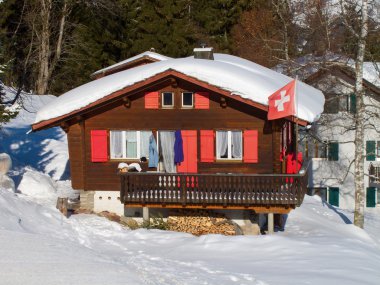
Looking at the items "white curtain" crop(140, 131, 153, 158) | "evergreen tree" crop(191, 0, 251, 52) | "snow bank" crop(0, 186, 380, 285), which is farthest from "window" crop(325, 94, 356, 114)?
"evergreen tree" crop(191, 0, 251, 52)

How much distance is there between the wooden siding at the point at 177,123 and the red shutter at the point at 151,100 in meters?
0.15

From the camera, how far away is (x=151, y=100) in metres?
23.1

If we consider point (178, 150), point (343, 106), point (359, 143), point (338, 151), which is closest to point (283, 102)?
point (178, 150)

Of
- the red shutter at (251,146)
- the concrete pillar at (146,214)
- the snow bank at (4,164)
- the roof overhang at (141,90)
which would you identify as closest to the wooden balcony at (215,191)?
the concrete pillar at (146,214)

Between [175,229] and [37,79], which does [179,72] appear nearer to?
[175,229]

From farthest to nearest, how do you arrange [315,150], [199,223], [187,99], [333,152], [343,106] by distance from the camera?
[315,150] → [333,152] → [343,106] → [187,99] → [199,223]

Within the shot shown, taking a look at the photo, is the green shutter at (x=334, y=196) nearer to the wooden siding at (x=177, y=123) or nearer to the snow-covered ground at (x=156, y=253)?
the snow-covered ground at (x=156, y=253)

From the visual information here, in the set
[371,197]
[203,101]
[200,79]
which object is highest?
[200,79]

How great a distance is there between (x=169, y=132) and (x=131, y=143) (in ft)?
4.71

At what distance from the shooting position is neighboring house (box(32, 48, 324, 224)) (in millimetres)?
21266

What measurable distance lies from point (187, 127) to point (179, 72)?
2.05 meters

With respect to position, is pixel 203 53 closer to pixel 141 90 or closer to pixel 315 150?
pixel 141 90

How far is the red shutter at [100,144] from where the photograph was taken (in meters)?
23.1

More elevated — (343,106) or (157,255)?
(343,106)
